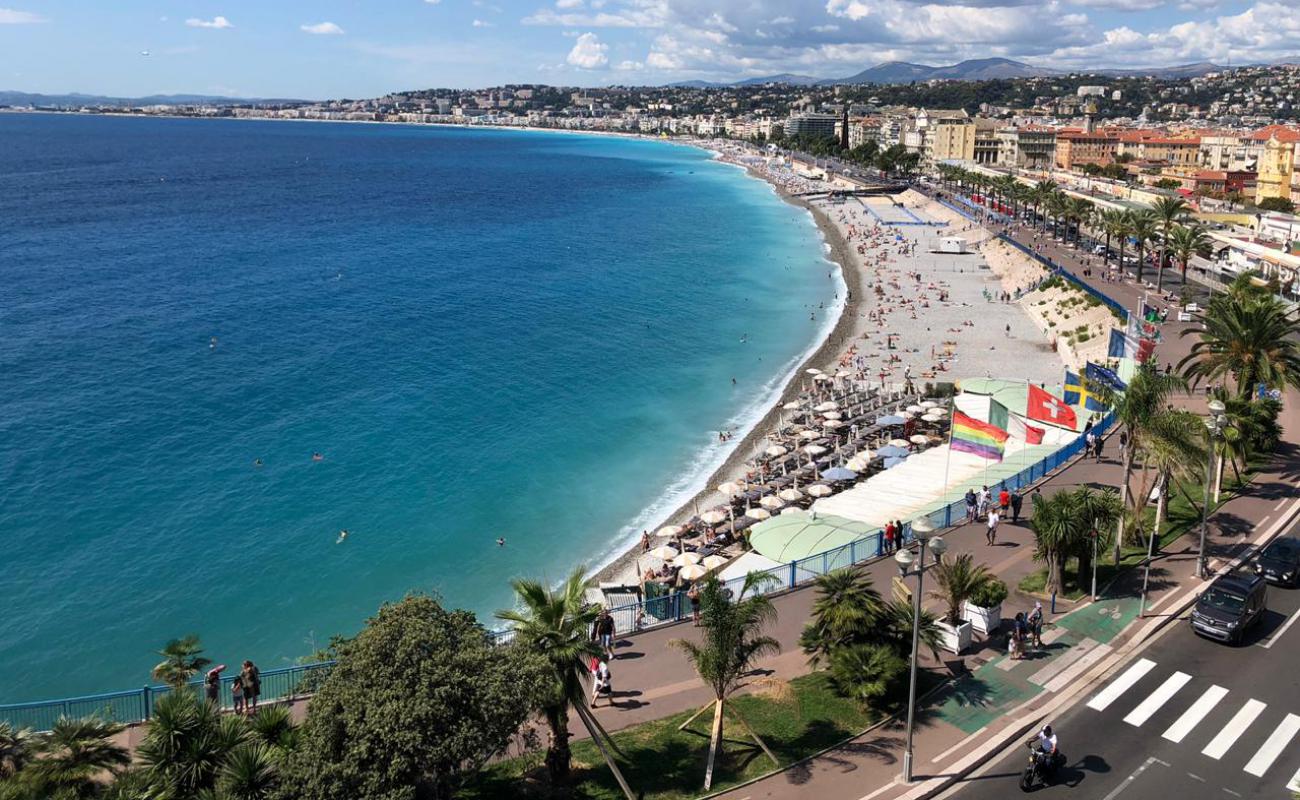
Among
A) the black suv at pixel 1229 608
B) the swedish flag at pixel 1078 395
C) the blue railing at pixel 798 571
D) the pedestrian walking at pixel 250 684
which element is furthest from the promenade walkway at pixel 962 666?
the pedestrian walking at pixel 250 684

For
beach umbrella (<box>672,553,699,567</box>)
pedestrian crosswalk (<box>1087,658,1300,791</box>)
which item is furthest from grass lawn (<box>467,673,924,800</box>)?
beach umbrella (<box>672,553,699,567</box>)

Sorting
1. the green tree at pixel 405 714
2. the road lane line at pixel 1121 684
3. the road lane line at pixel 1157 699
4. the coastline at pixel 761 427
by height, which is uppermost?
the green tree at pixel 405 714

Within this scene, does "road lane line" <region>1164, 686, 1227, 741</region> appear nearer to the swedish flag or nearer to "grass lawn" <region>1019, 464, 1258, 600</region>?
"grass lawn" <region>1019, 464, 1258, 600</region>

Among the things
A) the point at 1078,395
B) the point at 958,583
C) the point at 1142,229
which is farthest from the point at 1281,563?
the point at 1142,229

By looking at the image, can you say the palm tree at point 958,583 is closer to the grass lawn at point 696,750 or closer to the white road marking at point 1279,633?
the grass lawn at point 696,750

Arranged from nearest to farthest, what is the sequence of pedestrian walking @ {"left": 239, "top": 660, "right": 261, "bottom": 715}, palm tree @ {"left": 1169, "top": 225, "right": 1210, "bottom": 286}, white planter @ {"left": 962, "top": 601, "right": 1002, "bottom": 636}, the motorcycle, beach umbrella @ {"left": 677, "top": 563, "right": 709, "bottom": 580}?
the motorcycle
pedestrian walking @ {"left": 239, "top": 660, "right": 261, "bottom": 715}
white planter @ {"left": 962, "top": 601, "right": 1002, "bottom": 636}
beach umbrella @ {"left": 677, "top": 563, "right": 709, "bottom": 580}
palm tree @ {"left": 1169, "top": 225, "right": 1210, "bottom": 286}

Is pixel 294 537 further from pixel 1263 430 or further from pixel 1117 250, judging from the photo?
pixel 1117 250

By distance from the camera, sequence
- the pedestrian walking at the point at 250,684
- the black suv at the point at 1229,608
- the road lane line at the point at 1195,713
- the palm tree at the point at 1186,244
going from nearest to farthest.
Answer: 1. the road lane line at the point at 1195,713
2. the pedestrian walking at the point at 250,684
3. the black suv at the point at 1229,608
4. the palm tree at the point at 1186,244
